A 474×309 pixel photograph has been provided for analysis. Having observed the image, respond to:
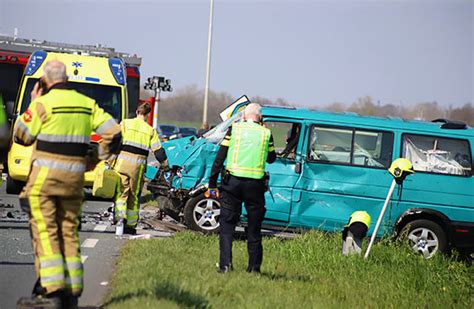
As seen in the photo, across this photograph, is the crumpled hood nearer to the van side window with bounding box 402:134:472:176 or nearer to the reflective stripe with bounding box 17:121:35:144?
the van side window with bounding box 402:134:472:176

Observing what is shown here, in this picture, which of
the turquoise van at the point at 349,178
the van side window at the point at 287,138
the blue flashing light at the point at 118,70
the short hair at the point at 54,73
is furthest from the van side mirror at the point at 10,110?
the short hair at the point at 54,73

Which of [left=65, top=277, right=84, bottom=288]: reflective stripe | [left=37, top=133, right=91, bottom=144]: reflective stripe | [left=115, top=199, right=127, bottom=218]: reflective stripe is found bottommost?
[left=115, top=199, right=127, bottom=218]: reflective stripe

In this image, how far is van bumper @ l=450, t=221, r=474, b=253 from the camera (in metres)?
13.6

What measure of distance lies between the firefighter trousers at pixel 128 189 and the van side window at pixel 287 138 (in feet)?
7.47

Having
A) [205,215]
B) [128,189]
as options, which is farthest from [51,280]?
[205,215]

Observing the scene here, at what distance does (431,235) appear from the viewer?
13.6 m

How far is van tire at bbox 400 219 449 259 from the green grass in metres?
0.90

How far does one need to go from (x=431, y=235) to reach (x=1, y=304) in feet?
26.0

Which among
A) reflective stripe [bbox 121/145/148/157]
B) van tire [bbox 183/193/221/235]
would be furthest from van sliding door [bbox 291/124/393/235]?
reflective stripe [bbox 121/145/148/157]

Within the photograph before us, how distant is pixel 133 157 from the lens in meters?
12.1

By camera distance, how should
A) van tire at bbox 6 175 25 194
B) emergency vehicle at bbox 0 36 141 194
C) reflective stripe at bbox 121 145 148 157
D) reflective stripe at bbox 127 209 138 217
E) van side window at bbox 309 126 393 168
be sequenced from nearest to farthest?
reflective stripe at bbox 121 145 148 157 < reflective stripe at bbox 127 209 138 217 < van side window at bbox 309 126 393 168 < emergency vehicle at bbox 0 36 141 194 < van tire at bbox 6 175 25 194

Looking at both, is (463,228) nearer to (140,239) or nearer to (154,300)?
(140,239)

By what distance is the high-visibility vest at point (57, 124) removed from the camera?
6762 mm

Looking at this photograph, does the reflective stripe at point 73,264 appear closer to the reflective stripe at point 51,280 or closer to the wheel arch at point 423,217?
the reflective stripe at point 51,280
